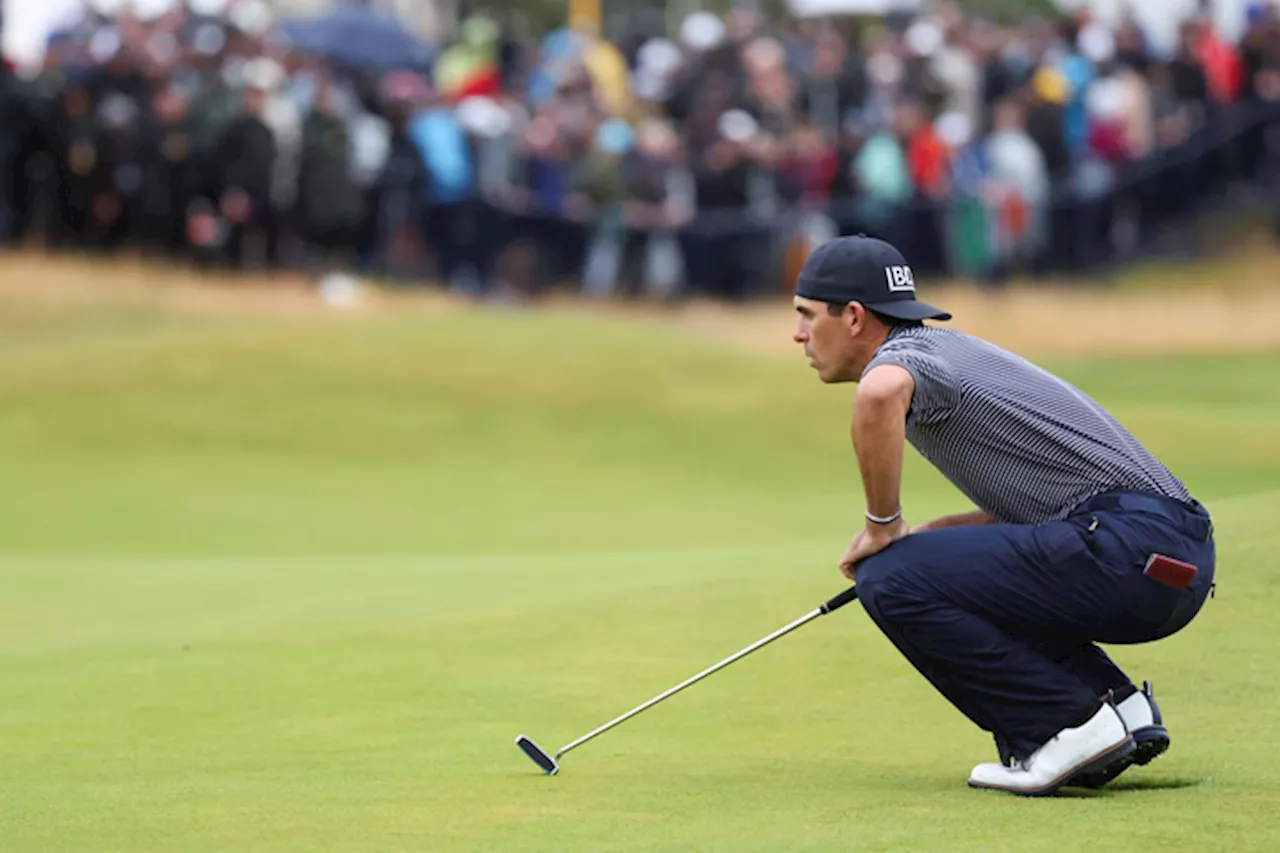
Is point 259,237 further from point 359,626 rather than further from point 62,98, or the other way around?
point 359,626

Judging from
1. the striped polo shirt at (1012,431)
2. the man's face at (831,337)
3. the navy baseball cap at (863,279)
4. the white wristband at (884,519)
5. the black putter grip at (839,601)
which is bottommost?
the black putter grip at (839,601)

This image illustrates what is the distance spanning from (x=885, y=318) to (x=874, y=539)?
604mm

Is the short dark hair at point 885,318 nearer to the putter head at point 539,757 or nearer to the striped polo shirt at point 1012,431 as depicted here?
the striped polo shirt at point 1012,431

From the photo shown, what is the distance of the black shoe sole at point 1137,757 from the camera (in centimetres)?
610

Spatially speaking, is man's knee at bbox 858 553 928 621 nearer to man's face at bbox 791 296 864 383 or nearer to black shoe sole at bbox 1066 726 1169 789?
man's face at bbox 791 296 864 383

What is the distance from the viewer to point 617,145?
2783 cm

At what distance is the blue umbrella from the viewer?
29734mm

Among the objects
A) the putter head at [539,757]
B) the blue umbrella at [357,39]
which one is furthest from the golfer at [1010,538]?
the blue umbrella at [357,39]

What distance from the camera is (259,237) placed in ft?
86.6

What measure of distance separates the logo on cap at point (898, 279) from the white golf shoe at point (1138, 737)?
1308 mm

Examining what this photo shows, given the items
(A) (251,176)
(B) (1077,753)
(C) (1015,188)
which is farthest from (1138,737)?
(C) (1015,188)

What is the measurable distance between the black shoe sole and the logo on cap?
4.49 feet

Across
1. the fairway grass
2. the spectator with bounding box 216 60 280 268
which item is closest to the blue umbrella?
the spectator with bounding box 216 60 280 268

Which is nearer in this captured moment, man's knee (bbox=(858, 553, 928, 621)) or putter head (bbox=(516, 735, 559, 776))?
man's knee (bbox=(858, 553, 928, 621))
